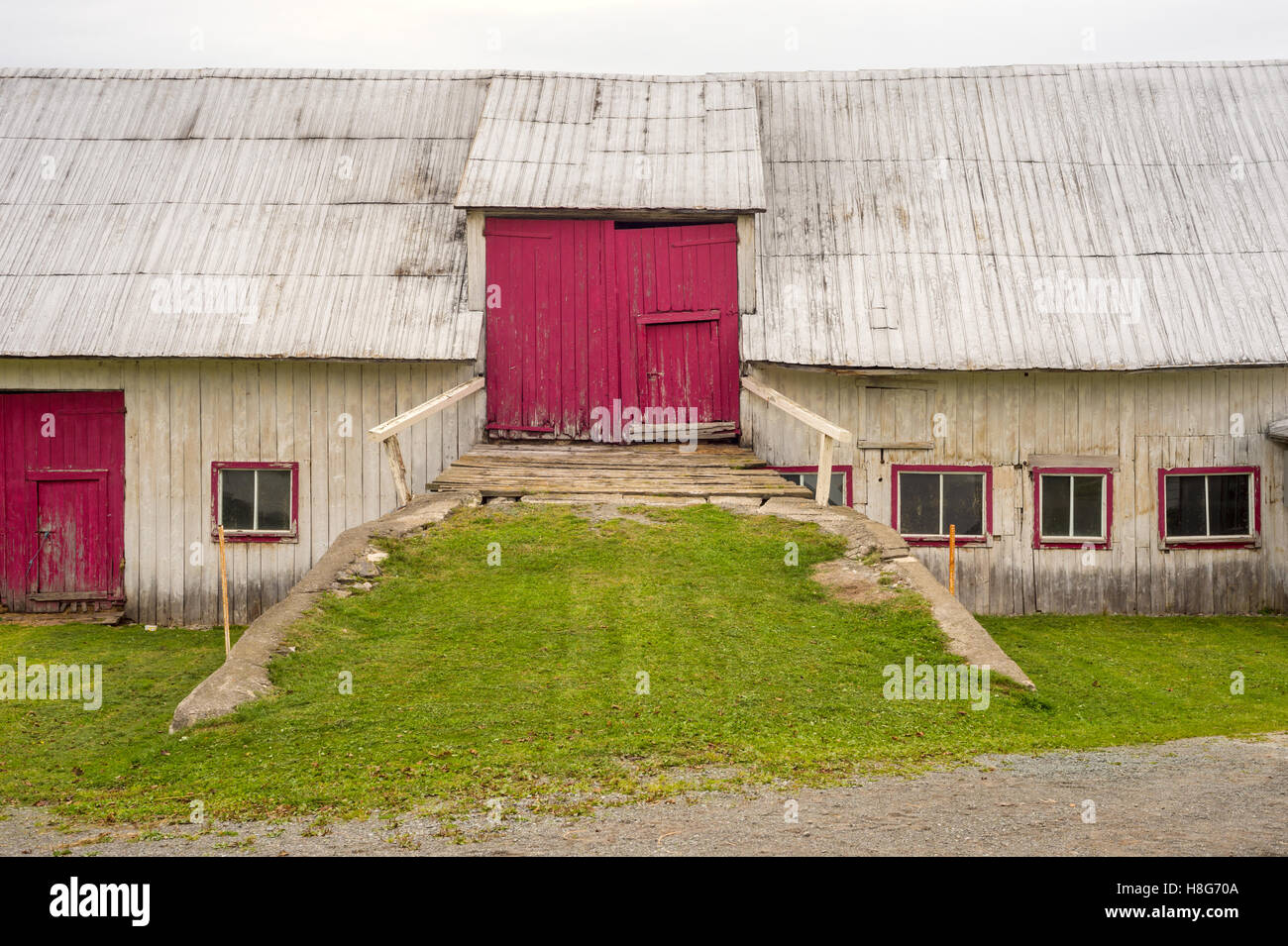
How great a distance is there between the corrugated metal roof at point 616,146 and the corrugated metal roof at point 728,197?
0.04 m

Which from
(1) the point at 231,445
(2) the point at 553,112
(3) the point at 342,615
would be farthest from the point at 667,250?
(3) the point at 342,615

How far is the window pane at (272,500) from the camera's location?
54.0ft

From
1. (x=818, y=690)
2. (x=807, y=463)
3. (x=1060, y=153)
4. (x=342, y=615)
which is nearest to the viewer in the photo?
(x=818, y=690)

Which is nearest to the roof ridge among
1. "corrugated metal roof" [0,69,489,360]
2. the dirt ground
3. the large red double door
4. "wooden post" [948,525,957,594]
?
"corrugated metal roof" [0,69,489,360]

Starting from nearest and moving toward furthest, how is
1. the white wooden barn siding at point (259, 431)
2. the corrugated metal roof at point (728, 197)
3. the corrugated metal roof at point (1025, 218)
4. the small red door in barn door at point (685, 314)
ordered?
the corrugated metal roof at point (1025, 218), the corrugated metal roof at point (728, 197), the white wooden barn siding at point (259, 431), the small red door in barn door at point (685, 314)

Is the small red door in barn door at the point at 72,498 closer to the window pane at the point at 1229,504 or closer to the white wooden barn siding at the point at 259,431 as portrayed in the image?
the white wooden barn siding at the point at 259,431

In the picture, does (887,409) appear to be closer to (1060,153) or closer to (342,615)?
(1060,153)

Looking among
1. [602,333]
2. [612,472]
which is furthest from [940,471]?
[602,333]

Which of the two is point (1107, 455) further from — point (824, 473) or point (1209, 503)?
point (824, 473)

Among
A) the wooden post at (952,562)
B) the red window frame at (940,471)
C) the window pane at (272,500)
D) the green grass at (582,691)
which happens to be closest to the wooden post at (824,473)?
the green grass at (582,691)

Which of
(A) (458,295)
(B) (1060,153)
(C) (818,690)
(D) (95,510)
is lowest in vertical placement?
(C) (818,690)

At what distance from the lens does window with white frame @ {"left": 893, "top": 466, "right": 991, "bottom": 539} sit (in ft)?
53.5

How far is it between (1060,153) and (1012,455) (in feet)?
16.5

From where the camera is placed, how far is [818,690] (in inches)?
389
